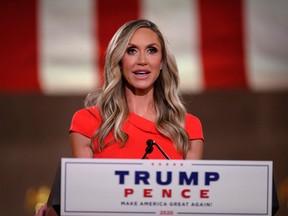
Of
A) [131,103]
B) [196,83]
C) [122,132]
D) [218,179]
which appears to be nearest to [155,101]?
[131,103]

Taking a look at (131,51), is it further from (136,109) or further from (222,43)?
(222,43)

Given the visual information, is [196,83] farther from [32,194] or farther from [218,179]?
[218,179]

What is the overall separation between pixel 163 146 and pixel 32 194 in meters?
1.31

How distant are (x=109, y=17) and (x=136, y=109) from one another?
108cm

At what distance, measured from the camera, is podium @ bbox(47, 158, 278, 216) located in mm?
1269

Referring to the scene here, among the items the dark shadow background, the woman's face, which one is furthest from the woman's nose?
the dark shadow background

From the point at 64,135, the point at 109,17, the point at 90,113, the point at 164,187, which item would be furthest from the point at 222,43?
the point at 164,187

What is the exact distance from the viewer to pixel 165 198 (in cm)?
129

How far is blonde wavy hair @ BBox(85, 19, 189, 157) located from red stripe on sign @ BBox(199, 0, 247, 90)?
97 cm

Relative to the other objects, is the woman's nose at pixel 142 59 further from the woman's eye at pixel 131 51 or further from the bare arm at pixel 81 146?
the bare arm at pixel 81 146

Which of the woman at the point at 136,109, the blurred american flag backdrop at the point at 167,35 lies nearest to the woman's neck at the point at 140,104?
the woman at the point at 136,109

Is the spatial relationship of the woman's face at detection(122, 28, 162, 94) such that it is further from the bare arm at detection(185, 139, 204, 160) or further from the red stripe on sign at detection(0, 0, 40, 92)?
the red stripe on sign at detection(0, 0, 40, 92)

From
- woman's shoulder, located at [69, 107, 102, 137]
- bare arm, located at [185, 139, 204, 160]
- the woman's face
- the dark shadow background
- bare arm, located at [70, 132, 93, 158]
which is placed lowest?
the dark shadow background

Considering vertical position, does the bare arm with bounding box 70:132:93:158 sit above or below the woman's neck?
below
